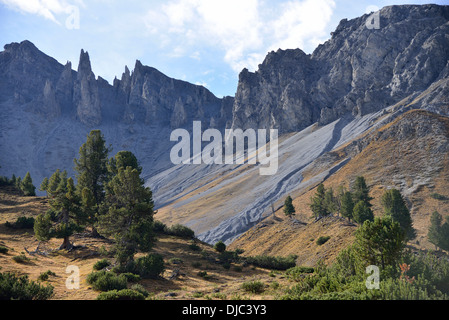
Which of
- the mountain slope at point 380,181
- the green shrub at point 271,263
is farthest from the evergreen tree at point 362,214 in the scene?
the green shrub at point 271,263

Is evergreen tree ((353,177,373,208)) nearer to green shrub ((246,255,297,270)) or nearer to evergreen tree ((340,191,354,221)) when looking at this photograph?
evergreen tree ((340,191,354,221))

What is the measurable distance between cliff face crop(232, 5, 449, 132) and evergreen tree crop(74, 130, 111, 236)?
404 ft

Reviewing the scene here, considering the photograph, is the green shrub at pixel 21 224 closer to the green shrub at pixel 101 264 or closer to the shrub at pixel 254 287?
the green shrub at pixel 101 264

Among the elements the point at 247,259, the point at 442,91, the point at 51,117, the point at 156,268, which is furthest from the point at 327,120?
the point at 51,117

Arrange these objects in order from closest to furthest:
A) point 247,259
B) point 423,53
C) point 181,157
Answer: point 247,259 → point 423,53 → point 181,157

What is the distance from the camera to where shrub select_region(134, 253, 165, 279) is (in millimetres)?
19594

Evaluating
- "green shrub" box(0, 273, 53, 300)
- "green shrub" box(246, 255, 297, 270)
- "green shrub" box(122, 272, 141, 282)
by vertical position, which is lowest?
"green shrub" box(246, 255, 297, 270)

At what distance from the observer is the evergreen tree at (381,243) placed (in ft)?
47.4

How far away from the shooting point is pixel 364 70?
6093 inches

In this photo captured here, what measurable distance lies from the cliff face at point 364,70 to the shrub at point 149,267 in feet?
413

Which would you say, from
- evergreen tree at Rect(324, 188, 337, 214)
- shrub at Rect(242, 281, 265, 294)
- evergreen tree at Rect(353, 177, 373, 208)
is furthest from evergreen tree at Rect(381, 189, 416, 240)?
shrub at Rect(242, 281, 265, 294)

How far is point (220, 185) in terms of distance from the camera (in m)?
116
